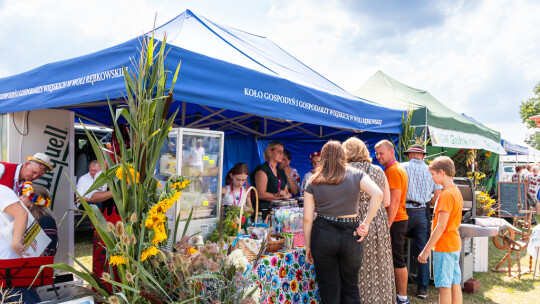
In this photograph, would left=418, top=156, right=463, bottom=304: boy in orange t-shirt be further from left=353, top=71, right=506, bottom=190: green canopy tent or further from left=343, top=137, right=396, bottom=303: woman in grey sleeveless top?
left=353, top=71, right=506, bottom=190: green canopy tent


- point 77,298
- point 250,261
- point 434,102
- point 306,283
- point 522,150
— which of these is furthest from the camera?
point 522,150

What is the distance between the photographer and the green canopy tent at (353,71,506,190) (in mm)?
5301

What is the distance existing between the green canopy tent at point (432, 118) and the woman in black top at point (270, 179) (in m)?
2.28

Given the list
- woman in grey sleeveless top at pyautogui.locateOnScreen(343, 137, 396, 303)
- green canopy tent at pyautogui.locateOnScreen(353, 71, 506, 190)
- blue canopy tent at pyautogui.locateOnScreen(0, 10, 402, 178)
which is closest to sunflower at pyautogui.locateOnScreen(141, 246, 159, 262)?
blue canopy tent at pyautogui.locateOnScreen(0, 10, 402, 178)

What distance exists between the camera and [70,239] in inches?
157

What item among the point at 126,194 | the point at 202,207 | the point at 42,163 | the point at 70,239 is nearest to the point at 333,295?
the point at 202,207

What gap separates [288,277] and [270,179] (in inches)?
62.4

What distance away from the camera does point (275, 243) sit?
2732 mm

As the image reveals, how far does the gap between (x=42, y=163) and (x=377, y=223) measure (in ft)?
9.59

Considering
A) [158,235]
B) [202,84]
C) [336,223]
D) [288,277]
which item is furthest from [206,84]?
[288,277]

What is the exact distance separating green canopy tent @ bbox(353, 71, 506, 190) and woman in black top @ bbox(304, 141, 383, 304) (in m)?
3.04

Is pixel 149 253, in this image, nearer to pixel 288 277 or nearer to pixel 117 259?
pixel 117 259

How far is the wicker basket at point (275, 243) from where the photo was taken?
2.68 m

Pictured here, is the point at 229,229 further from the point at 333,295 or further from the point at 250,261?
the point at 333,295
